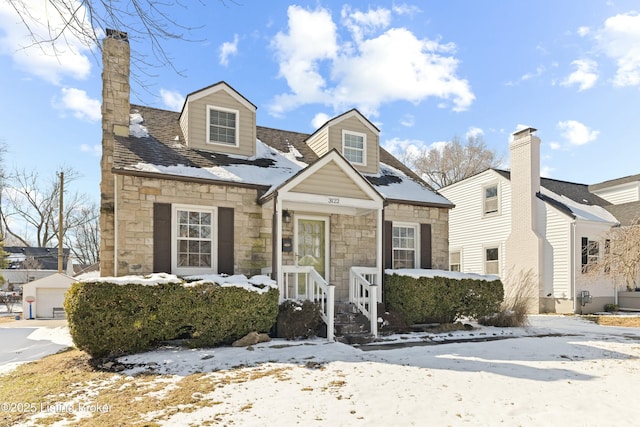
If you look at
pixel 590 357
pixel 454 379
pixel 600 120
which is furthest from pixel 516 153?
pixel 454 379

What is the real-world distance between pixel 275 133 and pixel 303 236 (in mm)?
4467

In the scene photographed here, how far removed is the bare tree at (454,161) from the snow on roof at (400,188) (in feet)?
62.7

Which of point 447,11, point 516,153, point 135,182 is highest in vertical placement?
point 447,11

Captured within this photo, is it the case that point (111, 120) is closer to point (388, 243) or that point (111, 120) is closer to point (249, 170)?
point (249, 170)

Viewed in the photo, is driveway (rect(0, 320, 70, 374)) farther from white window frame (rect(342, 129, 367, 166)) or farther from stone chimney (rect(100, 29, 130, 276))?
white window frame (rect(342, 129, 367, 166))

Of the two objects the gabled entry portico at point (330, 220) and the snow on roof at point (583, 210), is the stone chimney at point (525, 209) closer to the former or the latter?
the snow on roof at point (583, 210)

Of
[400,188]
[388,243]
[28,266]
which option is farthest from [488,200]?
[28,266]

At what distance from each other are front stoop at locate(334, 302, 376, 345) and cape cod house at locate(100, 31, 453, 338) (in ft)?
1.25

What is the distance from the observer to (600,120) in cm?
1161

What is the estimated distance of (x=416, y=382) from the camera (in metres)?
5.24

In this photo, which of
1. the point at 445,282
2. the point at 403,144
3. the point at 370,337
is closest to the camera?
the point at 370,337

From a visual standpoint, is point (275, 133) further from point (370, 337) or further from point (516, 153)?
point (516, 153)

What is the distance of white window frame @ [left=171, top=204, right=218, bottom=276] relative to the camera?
9.02 meters

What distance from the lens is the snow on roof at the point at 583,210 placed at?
49.2 ft
